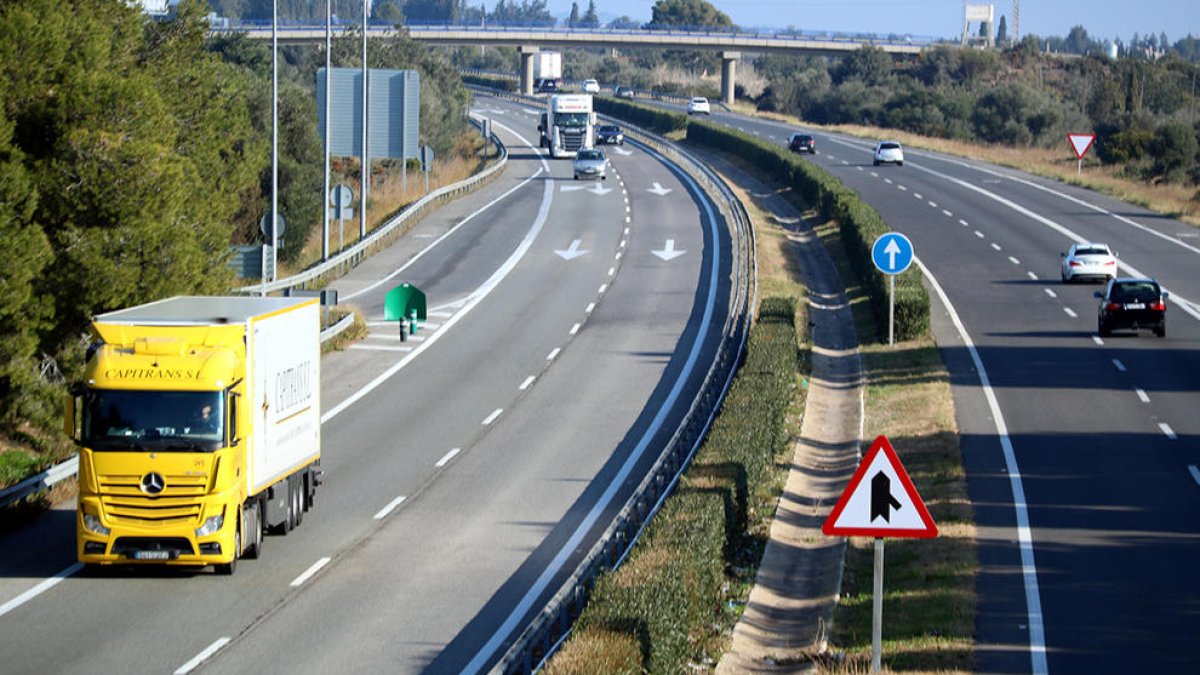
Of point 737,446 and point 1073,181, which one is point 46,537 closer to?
point 737,446

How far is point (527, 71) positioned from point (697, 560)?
142177 mm

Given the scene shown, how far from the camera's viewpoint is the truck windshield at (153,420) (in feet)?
60.3

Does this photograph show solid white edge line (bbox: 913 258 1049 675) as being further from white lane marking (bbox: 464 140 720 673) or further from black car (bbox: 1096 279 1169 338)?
black car (bbox: 1096 279 1169 338)

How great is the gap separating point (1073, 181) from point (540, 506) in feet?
207

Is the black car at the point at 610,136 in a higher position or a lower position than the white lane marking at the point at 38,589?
higher

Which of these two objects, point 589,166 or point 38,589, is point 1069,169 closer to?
point 589,166

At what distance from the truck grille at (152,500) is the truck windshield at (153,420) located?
15.2 inches

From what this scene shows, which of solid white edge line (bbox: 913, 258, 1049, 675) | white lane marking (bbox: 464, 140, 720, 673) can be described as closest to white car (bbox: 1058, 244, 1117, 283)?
solid white edge line (bbox: 913, 258, 1049, 675)

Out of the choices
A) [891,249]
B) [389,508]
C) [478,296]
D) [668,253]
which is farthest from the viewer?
[668,253]

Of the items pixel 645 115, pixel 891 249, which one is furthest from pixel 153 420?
pixel 645 115

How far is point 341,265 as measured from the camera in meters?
48.3

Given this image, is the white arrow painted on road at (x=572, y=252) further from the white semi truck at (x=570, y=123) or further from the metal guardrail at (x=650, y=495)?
the white semi truck at (x=570, y=123)

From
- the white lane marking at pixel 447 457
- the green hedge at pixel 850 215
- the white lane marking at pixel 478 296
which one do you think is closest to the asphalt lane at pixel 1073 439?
the green hedge at pixel 850 215

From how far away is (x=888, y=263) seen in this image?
34875 millimetres
